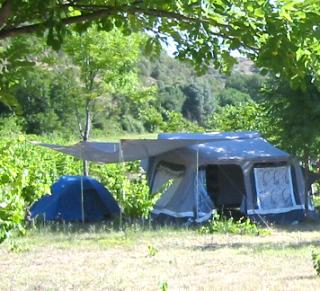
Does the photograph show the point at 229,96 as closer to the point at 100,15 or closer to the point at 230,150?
the point at 230,150

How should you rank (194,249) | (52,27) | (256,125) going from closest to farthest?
→ 1. (52,27)
2. (194,249)
3. (256,125)

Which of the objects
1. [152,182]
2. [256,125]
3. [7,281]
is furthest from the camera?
[256,125]

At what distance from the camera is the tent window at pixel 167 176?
43.1ft

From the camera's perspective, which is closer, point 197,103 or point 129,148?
point 129,148

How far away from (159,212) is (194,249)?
4100mm

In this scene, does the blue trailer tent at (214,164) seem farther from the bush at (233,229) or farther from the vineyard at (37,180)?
the bush at (233,229)

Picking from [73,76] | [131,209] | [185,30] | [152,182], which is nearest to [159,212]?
[131,209]

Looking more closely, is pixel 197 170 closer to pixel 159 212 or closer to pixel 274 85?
pixel 159 212

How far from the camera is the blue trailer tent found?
40.4 feet

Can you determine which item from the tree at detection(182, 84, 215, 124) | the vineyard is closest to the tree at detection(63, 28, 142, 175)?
the vineyard

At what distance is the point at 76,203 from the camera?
43.2 ft

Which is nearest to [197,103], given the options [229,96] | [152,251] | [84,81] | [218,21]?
[229,96]

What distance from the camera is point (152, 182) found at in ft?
48.1

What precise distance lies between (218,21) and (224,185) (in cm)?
1206
